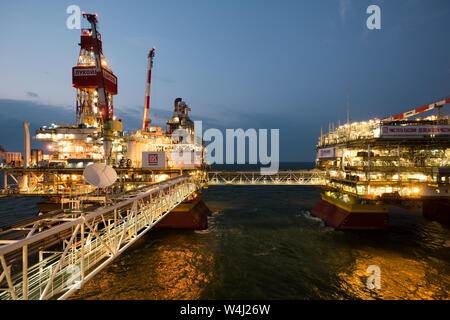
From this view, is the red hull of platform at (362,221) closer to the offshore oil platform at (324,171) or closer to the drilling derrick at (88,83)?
the offshore oil platform at (324,171)

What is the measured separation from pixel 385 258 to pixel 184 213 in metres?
23.8

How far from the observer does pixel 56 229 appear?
24.3ft

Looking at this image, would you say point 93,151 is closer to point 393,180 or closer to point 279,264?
point 279,264

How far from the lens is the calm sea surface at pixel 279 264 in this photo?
17062mm

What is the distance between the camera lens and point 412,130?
30500 millimetres

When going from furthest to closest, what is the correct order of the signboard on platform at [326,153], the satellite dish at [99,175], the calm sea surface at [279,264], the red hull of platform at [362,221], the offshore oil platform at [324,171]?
the signboard on platform at [326,153]
the offshore oil platform at [324,171]
the red hull of platform at [362,221]
the calm sea surface at [279,264]
the satellite dish at [99,175]

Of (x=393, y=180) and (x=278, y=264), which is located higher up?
(x=393, y=180)

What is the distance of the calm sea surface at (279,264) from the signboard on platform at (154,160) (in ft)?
34.1

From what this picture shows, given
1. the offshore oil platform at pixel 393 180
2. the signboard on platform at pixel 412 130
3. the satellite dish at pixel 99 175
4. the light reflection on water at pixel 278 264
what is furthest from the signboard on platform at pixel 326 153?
the satellite dish at pixel 99 175

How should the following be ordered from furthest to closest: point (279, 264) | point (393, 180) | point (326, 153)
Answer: point (326, 153), point (393, 180), point (279, 264)

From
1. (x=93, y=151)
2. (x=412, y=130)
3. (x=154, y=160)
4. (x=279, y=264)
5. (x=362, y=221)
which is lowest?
(x=279, y=264)

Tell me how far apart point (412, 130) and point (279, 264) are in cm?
2683

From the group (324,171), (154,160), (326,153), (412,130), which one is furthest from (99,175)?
(324,171)

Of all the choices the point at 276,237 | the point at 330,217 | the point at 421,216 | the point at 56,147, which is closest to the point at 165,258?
the point at 276,237
